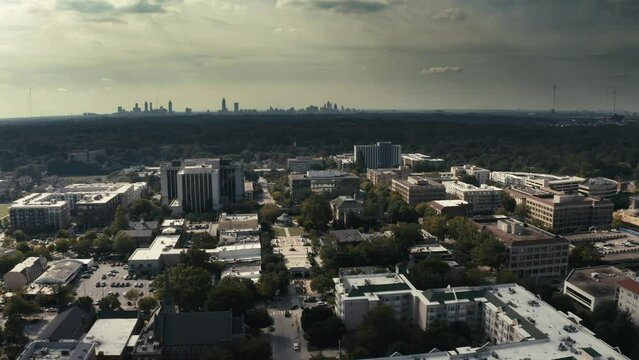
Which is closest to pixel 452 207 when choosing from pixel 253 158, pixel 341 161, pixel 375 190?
pixel 375 190

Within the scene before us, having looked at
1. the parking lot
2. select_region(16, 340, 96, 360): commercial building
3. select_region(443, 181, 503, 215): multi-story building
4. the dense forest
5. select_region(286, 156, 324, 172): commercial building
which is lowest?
the parking lot

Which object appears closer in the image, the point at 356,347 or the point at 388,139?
the point at 356,347

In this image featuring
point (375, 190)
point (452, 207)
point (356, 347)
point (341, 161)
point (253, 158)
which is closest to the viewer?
point (356, 347)

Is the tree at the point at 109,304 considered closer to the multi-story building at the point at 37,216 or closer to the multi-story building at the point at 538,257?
the multi-story building at the point at 37,216

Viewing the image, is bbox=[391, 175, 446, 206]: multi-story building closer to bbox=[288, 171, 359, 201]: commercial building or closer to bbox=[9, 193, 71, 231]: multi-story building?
bbox=[288, 171, 359, 201]: commercial building

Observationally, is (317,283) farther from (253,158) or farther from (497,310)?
(253,158)

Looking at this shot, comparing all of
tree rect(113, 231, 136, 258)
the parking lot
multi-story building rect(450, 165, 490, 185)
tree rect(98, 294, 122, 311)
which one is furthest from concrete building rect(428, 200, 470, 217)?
tree rect(98, 294, 122, 311)

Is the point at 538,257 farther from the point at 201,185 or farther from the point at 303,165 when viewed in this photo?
the point at 303,165
